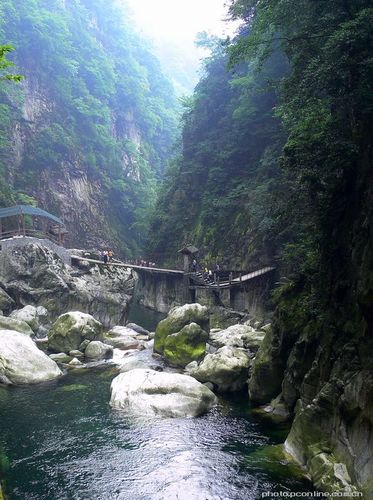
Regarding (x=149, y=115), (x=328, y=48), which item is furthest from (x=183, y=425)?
(x=149, y=115)

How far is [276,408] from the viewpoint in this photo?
12.6 meters

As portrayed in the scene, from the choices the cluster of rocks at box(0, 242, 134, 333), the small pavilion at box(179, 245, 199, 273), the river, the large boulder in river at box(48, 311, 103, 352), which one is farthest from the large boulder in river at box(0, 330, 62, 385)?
the small pavilion at box(179, 245, 199, 273)

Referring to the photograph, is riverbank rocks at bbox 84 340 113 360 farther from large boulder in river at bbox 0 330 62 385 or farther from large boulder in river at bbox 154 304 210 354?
large boulder in river at bbox 0 330 62 385

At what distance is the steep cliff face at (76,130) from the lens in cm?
4869

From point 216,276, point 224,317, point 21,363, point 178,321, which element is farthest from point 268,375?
point 216,276

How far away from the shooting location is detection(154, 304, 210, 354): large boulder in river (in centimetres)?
1917

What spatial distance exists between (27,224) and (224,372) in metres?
28.4

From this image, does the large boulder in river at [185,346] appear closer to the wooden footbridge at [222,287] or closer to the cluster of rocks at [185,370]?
the cluster of rocks at [185,370]

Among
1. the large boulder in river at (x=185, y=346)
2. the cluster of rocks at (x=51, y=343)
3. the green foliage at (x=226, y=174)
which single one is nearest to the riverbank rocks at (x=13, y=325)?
the cluster of rocks at (x=51, y=343)

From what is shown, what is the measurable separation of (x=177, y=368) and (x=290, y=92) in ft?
37.5

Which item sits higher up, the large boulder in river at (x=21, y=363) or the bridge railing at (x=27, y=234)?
the bridge railing at (x=27, y=234)

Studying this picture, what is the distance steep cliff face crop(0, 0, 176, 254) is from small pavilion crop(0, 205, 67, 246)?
303 cm

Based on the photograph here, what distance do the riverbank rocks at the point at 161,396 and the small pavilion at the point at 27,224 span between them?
17.7 meters

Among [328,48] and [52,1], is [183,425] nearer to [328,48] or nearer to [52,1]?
[328,48]
